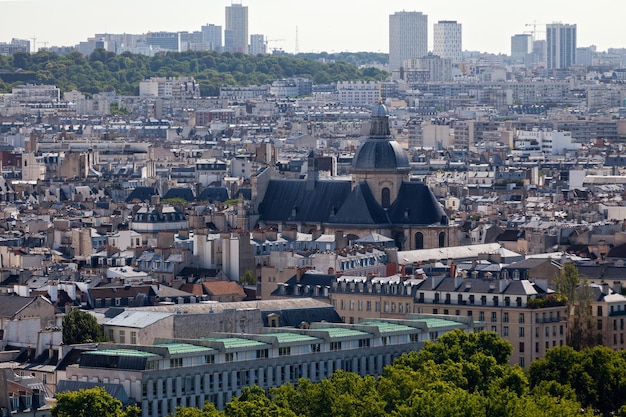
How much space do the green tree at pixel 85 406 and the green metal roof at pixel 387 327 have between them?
12555 millimetres

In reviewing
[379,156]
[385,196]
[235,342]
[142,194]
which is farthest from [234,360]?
[142,194]

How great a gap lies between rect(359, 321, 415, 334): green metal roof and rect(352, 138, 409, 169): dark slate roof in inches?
1505

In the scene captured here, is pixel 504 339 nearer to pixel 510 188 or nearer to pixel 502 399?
pixel 502 399

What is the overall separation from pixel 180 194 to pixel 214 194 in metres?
2.44

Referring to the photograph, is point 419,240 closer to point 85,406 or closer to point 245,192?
point 245,192

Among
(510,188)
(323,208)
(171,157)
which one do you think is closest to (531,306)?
(323,208)

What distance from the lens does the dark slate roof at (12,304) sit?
7169 centimetres

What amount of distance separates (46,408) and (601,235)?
4608 centimetres

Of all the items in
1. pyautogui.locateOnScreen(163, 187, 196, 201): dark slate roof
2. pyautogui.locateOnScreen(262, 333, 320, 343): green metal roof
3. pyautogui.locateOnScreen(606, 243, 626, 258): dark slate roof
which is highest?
pyautogui.locateOnScreen(262, 333, 320, 343): green metal roof

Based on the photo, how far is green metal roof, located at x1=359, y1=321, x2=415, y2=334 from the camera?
222ft

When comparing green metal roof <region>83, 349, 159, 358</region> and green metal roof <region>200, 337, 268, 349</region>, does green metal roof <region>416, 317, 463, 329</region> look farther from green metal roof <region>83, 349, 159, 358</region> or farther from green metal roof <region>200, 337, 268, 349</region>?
green metal roof <region>83, 349, 159, 358</region>

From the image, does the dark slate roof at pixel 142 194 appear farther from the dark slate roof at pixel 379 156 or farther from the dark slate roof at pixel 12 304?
the dark slate roof at pixel 12 304

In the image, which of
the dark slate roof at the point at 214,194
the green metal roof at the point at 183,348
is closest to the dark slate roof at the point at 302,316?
the green metal roof at the point at 183,348

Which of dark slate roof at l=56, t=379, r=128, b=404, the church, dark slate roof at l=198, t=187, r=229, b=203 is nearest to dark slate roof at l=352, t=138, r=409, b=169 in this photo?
the church
